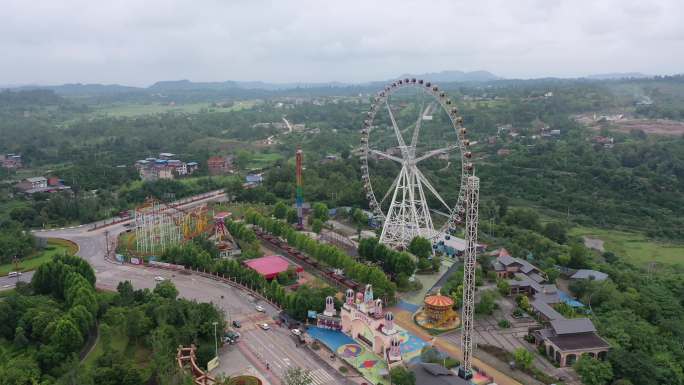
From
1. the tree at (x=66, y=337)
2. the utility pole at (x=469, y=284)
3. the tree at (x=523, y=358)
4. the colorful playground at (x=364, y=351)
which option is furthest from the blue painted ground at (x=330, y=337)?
the tree at (x=66, y=337)

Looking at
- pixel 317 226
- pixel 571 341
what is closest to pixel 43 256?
pixel 317 226

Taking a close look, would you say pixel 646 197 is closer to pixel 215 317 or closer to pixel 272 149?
pixel 215 317

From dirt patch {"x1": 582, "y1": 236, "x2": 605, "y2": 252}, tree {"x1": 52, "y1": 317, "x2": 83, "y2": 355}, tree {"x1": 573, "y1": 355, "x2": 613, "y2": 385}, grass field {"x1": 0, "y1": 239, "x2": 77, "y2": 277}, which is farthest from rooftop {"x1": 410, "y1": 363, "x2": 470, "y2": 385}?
grass field {"x1": 0, "y1": 239, "x2": 77, "y2": 277}

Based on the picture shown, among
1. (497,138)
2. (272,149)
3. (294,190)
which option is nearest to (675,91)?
(497,138)

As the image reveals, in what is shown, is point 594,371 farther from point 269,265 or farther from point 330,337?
point 269,265

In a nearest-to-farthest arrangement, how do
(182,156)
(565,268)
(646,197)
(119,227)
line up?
(565,268)
(119,227)
(646,197)
(182,156)

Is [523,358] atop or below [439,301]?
below

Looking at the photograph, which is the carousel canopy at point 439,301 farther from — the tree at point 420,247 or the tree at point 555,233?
the tree at point 555,233
